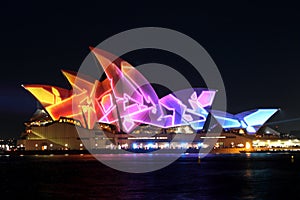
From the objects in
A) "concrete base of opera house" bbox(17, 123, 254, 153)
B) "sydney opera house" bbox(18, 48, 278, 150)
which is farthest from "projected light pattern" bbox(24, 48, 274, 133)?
"concrete base of opera house" bbox(17, 123, 254, 153)

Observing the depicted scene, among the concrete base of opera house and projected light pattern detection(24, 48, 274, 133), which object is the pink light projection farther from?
the concrete base of opera house

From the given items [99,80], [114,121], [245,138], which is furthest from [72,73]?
[245,138]

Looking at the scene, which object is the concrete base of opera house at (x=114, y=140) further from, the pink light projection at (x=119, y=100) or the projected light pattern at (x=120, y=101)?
the pink light projection at (x=119, y=100)

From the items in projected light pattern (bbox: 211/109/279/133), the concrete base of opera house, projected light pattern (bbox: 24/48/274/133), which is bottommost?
the concrete base of opera house

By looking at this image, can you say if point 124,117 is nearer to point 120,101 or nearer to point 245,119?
point 120,101

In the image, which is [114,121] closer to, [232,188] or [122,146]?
[122,146]

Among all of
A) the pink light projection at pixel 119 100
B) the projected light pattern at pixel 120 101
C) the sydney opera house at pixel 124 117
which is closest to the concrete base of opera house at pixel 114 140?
the sydney opera house at pixel 124 117
